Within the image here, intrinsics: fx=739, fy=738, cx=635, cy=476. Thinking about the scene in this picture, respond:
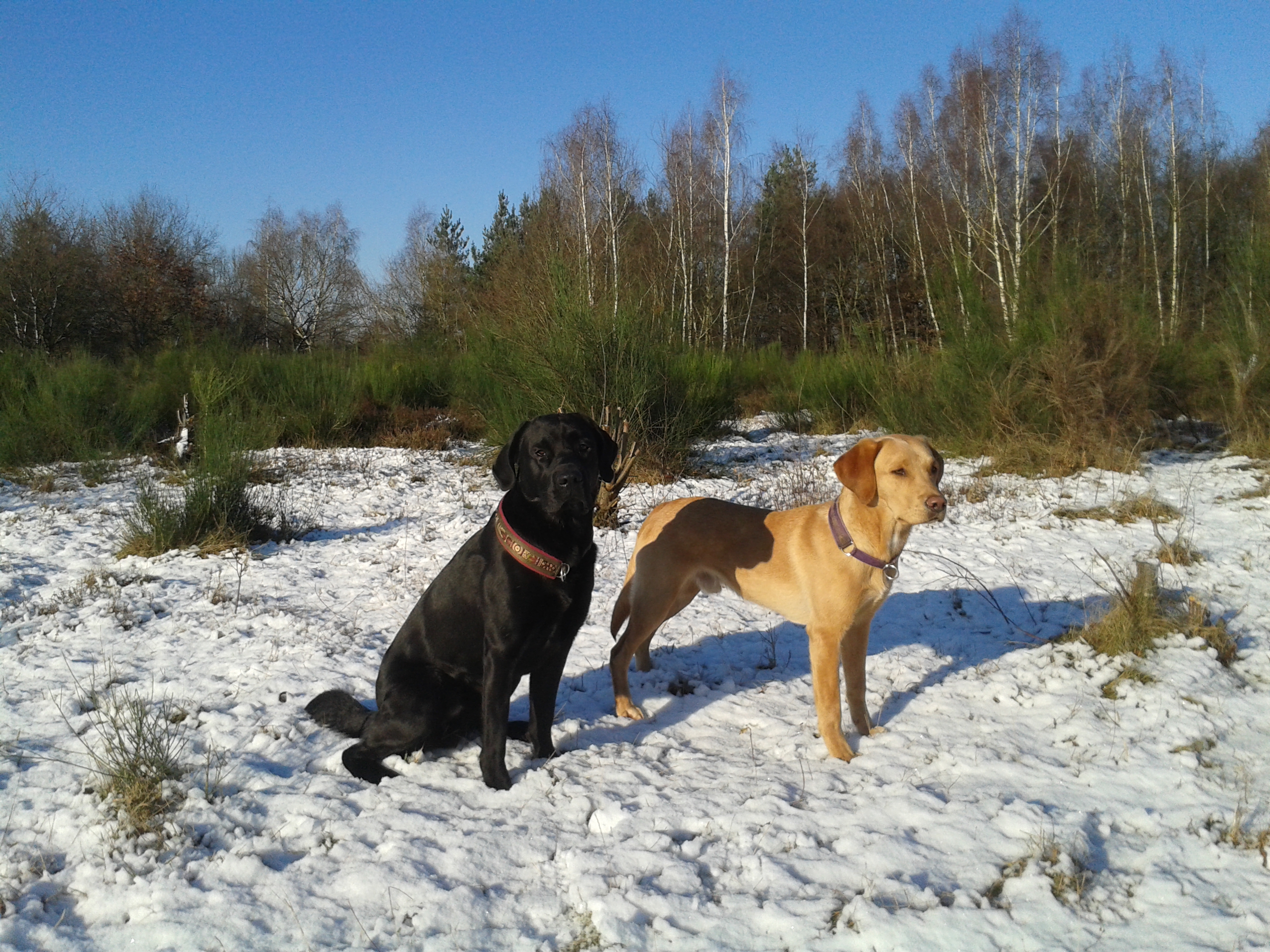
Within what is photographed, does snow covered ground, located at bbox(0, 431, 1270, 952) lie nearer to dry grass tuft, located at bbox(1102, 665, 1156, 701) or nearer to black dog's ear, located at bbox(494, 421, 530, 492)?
dry grass tuft, located at bbox(1102, 665, 1156, 701)

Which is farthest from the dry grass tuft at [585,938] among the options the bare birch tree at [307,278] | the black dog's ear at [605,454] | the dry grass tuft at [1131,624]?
the bare birch tree at [307,278]

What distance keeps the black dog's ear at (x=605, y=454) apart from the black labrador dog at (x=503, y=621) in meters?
0.02

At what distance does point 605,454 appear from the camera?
357 centimetres

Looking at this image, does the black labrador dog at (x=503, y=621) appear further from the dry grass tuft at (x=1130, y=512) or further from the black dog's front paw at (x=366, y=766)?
the dry grass tuft at (x=1130, y=512)

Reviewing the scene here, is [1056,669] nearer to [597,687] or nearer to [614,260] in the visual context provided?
[597,687]

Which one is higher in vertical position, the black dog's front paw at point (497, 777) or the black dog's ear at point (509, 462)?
the black dog's ear at point (509, 462)

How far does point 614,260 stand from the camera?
10.8 m

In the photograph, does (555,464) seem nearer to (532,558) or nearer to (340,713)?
(532,558)

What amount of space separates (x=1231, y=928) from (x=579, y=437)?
9.09ft

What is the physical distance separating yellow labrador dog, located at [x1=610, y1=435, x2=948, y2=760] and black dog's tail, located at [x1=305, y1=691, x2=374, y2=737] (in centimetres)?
127

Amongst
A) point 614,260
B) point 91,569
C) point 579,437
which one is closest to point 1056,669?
point 579,437

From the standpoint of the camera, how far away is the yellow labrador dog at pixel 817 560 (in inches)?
134

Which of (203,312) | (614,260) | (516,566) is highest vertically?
(203,312)

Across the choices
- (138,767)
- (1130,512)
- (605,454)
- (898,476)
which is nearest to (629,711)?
(605,454)
